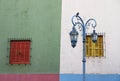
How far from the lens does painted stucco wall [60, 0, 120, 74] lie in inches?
603

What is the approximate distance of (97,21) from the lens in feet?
50.9

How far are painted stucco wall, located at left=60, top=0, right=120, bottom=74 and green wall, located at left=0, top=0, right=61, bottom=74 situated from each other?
31cm

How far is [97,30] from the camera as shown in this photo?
15.5m

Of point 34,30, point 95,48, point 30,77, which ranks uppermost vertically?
point 34,30

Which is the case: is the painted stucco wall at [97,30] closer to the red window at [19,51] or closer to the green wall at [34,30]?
the green wall at [34,30]

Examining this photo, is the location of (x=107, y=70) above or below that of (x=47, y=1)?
below

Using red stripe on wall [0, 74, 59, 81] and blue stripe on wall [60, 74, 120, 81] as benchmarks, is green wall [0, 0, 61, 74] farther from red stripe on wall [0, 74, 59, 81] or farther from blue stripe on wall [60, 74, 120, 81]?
blue stripe on wall [60, 74, 120, 81]

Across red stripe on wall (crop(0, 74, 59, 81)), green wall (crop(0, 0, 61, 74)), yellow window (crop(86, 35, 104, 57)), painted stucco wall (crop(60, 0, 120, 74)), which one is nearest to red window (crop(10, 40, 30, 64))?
green wall (crop(0, 0, 61, 74))

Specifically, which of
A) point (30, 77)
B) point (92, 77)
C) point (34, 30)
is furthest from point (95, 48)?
point (30, 77)

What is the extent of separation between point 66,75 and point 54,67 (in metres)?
0.62

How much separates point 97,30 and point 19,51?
140 inches

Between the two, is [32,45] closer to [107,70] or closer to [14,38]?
[14,38]

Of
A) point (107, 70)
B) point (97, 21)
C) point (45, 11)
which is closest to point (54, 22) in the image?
point (45, 11)

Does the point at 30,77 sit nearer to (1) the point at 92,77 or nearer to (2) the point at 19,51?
(2) the point at 19,51
